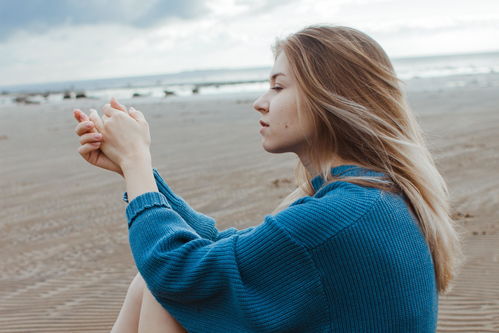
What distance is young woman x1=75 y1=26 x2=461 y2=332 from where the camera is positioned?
151 cm

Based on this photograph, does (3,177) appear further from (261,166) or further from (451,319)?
(451,319)

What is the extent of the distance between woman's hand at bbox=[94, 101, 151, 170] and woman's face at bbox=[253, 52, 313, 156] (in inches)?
16.2

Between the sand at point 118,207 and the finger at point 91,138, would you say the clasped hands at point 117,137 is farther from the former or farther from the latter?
the sand at point 118,207

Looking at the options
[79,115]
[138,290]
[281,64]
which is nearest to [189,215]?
[138,290]

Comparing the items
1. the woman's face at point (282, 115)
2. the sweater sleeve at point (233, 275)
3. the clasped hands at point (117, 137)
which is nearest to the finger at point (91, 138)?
the clasped hands at point (117, 137)

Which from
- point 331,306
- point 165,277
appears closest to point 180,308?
point 165,277

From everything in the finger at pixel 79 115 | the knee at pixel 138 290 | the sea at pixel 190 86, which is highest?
the finger at pixel 79 115

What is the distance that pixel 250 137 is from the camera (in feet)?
39.1

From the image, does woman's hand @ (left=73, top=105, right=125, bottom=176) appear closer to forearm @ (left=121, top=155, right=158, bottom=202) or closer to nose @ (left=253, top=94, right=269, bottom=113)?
forearm @ (left=121, top=155, right=158, bottom=202)

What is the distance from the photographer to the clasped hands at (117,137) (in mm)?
1936

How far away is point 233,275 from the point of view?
1.53 metres

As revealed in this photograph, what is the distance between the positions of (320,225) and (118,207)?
5631 millimetres

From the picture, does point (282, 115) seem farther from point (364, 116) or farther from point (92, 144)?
point (92, 144)

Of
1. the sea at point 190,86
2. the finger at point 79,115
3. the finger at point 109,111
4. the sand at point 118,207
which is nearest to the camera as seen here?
the finger at point 109,111
